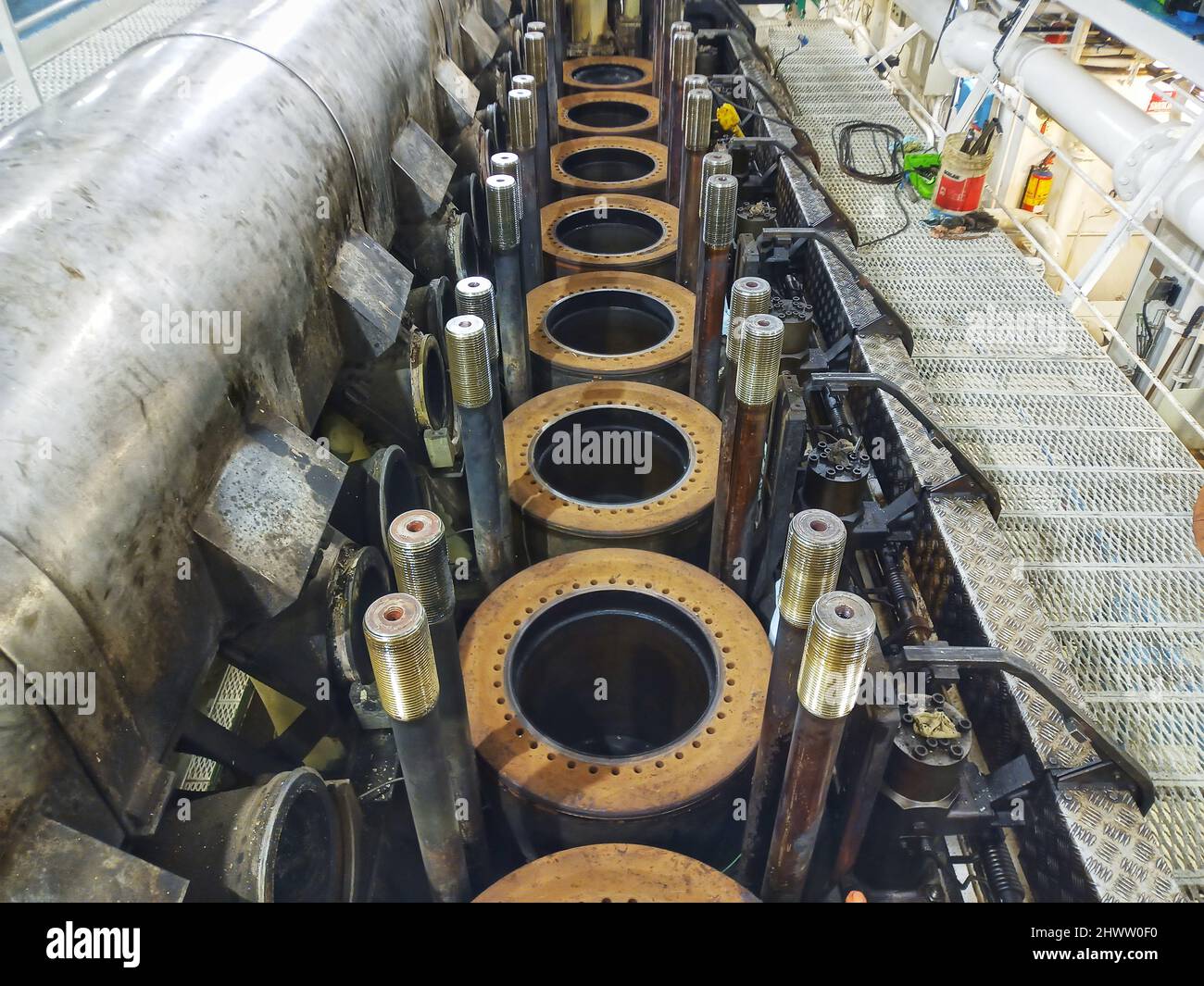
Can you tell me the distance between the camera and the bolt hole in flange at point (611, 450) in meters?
5.32

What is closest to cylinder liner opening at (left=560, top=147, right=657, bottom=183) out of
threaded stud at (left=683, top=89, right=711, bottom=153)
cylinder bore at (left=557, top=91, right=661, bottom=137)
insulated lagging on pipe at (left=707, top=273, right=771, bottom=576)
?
cylinder bore at (left=557, top=91, right=661, bottom=137)

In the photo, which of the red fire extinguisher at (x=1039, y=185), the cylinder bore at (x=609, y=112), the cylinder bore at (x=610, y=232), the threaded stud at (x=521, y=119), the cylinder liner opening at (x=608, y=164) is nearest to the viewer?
the threaded stud at (x=521, y=119)

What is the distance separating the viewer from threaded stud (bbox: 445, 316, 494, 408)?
3.45m

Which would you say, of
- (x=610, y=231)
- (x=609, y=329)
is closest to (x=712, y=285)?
(x=609, y=329)

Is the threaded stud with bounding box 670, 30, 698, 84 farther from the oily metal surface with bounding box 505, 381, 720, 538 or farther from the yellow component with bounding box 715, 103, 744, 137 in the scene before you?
the oily metal surface with bounding box 505, 381, 720, 538

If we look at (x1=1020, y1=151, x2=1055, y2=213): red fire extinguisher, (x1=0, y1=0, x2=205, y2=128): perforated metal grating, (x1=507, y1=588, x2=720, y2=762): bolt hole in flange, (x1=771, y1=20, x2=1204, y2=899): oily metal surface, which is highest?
(x1=0, y1=0, x2=205, y2=128): perforated metal grating

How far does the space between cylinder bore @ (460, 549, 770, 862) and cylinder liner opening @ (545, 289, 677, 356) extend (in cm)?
253

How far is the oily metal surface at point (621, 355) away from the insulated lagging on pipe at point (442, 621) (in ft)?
9.85

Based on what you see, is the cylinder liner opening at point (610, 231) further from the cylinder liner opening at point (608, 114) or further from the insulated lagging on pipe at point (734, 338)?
the insulated lagging on pipe at point (734, 338)

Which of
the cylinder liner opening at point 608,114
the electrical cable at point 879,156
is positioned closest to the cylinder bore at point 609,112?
the cylinder liner opening at point 608,114

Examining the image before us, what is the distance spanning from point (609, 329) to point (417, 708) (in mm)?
4872

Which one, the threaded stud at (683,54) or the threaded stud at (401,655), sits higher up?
the threaded stud at (401,655)
